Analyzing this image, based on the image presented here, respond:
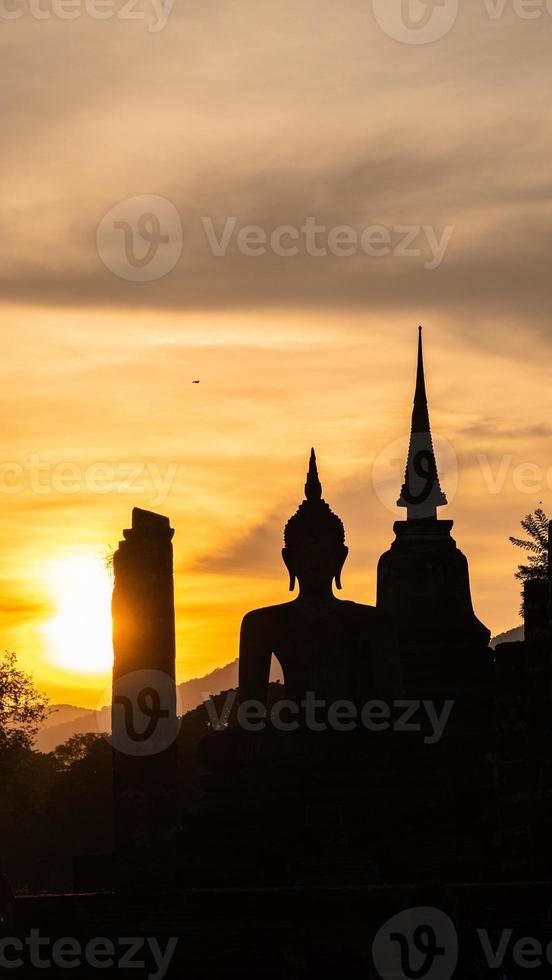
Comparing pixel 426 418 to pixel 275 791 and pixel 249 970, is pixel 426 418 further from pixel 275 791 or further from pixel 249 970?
pixel 249 970

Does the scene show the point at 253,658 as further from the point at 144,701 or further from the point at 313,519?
the point at 144,701

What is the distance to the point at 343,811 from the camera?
22.2 meters

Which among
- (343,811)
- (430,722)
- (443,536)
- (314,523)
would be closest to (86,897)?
(343,811)

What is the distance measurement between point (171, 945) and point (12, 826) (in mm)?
56448
